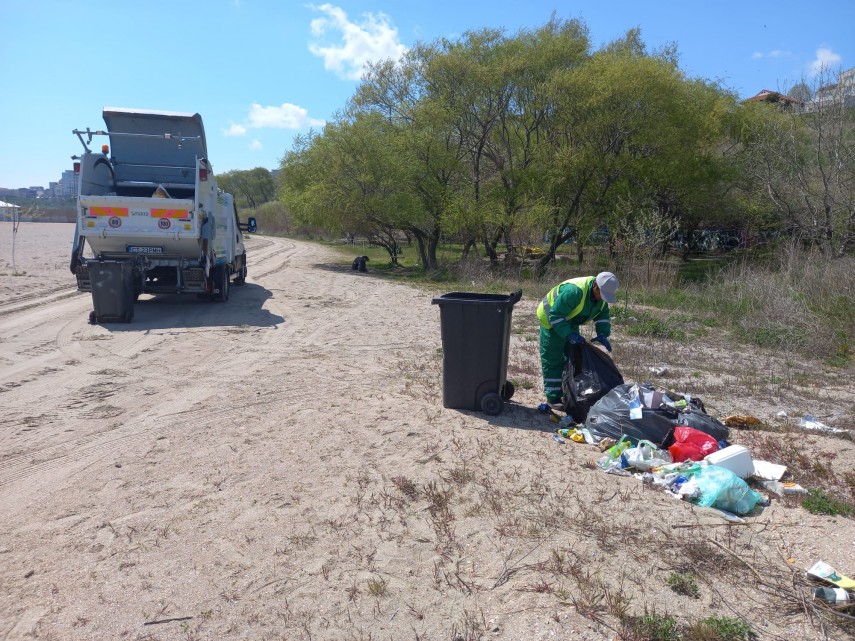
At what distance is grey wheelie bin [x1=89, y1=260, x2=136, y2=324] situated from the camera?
1034 cm

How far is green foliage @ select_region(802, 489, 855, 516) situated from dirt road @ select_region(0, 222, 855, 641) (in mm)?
225

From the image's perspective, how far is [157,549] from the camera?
12.0 ft

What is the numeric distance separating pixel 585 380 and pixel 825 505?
2239 mm

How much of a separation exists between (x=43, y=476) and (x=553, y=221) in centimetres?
2020

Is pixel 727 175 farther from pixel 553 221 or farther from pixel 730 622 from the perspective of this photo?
pixel 730 622

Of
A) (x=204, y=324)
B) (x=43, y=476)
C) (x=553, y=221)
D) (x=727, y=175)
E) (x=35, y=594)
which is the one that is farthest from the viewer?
(x=727, y=175)

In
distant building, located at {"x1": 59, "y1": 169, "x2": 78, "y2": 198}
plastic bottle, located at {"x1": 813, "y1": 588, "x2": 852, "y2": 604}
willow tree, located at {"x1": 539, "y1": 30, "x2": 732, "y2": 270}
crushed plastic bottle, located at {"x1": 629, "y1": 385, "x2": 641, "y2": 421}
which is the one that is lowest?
plastic bottle, located at {"x1": 813, "y1": 588, "x2": 852, "y2": 604}

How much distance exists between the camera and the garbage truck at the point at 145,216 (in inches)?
426

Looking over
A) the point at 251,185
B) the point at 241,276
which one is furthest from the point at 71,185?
the point at 251,185

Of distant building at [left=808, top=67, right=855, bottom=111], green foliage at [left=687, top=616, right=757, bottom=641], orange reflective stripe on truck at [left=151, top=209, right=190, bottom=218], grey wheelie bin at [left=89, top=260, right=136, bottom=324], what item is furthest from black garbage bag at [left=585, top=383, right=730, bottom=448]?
distant building at [left=808, top=67, right=855, bottom=111]

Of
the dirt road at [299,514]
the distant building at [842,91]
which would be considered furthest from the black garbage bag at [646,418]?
the distant building at [842,91]

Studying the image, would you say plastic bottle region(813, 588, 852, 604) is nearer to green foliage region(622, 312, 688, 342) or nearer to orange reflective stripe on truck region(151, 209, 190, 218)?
green foliage region(622, 312, 688, 342)

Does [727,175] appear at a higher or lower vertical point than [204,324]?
higher

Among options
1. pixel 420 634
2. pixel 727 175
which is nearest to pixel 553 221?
pixel 727 175
